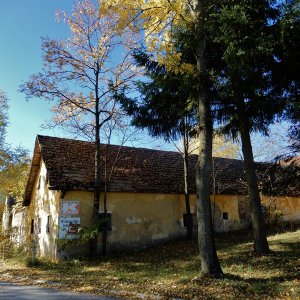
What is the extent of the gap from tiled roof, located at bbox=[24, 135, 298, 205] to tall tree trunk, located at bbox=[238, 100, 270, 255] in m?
7.99

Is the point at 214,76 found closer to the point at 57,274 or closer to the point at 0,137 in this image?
the point at 57,274

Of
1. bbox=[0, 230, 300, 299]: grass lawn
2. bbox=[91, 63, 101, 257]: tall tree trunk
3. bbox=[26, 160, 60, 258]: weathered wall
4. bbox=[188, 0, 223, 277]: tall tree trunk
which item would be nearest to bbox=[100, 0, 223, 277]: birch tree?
bbox=[188, 0, 223, 277]: tall tree trunk

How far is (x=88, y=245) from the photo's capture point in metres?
17.9

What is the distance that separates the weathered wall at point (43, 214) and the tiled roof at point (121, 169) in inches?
41.7

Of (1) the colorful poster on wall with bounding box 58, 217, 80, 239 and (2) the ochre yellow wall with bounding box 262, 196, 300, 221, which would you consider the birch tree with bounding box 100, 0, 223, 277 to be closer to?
(1) the colorful poster on wall with bounding box 58, 217, 80, 239

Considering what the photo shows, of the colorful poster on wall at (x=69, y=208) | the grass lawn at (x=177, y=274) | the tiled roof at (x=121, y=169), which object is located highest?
the tiled roof at (x=121, y=169)

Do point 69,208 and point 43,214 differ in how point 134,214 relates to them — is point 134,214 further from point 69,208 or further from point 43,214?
point 43,214

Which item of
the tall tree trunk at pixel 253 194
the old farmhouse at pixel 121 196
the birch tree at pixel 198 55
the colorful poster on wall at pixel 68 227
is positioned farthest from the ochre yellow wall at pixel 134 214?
the birch tree at pixel 198 55

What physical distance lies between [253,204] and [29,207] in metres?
16.8

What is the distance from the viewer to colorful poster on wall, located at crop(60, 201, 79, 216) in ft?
58.5

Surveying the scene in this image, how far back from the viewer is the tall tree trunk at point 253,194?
1269 cm

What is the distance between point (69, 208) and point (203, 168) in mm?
9559

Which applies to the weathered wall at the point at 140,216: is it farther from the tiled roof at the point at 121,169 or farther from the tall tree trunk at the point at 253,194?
the tall tree trunk at the point at 253,194

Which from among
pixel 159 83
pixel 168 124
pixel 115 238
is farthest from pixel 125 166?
pixel 159 83
